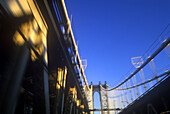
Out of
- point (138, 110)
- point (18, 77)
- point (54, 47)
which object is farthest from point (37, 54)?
point (138, 110)

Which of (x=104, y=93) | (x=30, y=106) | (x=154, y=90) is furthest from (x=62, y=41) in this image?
(x=104, y=93)

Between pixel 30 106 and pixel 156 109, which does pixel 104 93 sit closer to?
pixel 156 109

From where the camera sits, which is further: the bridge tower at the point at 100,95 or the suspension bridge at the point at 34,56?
the bridge tower at the point at 100,95

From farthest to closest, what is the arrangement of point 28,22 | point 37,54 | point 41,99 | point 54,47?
point 54,47
point 41,99
point 37,54
point 28,22

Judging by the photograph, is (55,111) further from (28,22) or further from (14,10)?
(14,10)

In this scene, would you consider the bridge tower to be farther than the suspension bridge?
Yes

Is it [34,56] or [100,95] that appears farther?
[100,95]

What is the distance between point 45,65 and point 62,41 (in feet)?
9.12

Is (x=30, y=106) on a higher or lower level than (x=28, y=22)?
lower

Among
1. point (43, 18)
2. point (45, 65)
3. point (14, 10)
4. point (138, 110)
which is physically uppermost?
point (43, 18)

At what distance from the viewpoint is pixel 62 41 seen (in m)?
7.95

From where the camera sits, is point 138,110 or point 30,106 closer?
point 30,106

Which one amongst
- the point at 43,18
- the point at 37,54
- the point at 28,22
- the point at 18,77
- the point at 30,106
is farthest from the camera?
the point at 30,106

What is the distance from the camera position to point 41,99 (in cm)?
544
